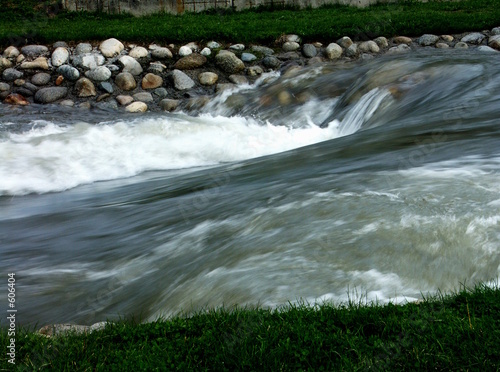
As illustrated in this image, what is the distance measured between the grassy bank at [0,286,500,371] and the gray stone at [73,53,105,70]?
458 inches

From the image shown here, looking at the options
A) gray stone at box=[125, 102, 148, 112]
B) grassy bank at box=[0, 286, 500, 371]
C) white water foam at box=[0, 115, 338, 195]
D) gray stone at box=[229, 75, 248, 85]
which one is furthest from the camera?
gray stone at box=[229, 75, 248, 85]

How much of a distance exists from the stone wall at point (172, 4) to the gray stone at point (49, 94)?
5433mm

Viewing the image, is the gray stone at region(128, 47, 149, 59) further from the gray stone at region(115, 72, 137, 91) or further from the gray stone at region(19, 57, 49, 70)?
the gray stone at region(19, 57, 49, 70)

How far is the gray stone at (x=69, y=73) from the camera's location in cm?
1462

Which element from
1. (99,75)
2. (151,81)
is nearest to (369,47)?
(151,81)

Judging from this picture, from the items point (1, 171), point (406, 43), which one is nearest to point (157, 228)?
point (1, 171)

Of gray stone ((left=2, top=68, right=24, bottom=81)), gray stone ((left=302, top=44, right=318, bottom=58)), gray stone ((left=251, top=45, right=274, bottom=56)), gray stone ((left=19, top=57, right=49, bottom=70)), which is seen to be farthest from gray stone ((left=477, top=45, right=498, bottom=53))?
gray stone ((left=2, top=68, right=24, bottom=81))

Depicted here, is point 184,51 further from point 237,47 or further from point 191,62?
point 237,47

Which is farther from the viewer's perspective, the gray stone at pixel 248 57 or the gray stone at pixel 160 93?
the gray stone at pixel 248 57

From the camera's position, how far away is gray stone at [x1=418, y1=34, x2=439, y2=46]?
15.0 m

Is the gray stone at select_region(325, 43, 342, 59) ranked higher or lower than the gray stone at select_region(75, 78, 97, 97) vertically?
higher

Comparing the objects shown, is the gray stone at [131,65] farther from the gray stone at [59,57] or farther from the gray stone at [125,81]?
the gray stone at [59,57]

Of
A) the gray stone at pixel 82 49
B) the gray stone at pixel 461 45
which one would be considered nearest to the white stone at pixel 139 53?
the gray stone at pixel 82 49

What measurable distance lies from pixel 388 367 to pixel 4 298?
301 centimetres
